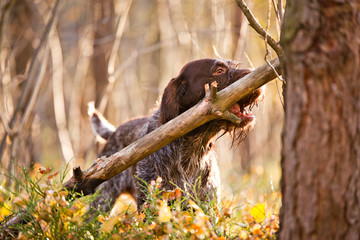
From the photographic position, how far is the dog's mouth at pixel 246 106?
11.8 ft

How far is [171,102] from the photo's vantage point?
4.04 meters

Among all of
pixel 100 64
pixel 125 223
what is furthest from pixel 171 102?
pixel 100 64

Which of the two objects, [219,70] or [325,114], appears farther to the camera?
[219,70]

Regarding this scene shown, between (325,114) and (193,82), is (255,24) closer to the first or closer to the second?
(325,114)

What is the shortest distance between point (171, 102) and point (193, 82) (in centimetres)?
31

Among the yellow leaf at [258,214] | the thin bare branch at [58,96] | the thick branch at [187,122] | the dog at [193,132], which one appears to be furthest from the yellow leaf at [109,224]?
the thin bare branch at [58,96]

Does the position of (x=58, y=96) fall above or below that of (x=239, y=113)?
above

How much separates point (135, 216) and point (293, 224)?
1.16 m

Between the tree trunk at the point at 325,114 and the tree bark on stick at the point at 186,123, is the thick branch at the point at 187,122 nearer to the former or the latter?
the tree bark on stick at the point at 186,123

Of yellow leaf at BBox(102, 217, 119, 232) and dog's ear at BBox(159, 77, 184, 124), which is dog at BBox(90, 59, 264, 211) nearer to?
dog's ear at BBox(159, 77, 184, 124)

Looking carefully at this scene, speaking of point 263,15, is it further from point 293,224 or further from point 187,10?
point 293,224

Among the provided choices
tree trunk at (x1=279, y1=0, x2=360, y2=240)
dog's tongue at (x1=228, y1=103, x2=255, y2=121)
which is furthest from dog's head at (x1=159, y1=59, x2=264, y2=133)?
tree trunk at (x1=279, y1=0, x2=360, y2=240)

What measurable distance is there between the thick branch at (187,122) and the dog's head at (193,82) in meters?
0.85

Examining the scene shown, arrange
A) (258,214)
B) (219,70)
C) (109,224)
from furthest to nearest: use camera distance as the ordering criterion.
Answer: (219,70), (258,214), (109,224)
